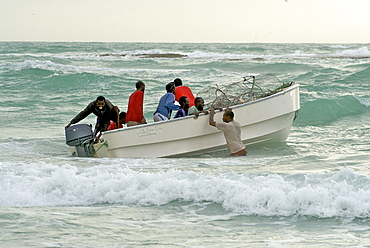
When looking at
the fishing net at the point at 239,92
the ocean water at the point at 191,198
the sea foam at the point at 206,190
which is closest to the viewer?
the ocean water at the point at 191,198

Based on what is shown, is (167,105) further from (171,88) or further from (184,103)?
(184,103)

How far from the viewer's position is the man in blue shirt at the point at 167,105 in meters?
10.0

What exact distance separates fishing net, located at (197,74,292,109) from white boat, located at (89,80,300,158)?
0.17 metres

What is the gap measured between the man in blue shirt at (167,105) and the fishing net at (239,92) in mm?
731

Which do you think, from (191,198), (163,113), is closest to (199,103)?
(163,113)

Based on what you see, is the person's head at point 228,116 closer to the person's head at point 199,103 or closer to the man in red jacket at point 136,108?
the person's head at point 199,103

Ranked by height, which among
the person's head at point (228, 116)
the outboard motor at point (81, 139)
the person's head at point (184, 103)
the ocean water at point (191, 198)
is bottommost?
the ocean water at point (191, 198)

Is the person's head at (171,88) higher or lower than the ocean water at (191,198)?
higher

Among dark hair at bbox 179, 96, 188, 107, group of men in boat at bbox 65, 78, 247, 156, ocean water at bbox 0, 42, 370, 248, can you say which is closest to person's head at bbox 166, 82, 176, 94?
group of men in boat at bbox 65, 78, 247, 156

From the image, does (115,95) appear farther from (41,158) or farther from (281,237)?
(281,237)

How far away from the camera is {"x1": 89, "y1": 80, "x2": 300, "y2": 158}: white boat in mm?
9898

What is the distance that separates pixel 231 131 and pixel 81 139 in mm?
2672

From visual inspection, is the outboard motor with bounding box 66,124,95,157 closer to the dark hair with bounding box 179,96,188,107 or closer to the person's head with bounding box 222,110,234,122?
the dark hair with bounding box 179,96,188,107

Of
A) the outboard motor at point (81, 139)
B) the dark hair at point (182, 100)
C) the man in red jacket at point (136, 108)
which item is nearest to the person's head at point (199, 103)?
the dark hair at point (182, 100)
